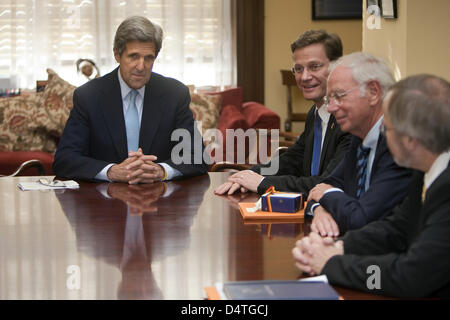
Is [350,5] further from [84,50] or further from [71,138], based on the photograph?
[71,138]

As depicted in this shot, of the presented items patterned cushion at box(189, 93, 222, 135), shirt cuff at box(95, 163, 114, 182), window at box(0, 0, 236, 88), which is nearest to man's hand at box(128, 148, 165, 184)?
shirt cuff at box(95, 163, 114, 182)

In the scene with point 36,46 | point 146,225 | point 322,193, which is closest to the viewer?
point 146,225

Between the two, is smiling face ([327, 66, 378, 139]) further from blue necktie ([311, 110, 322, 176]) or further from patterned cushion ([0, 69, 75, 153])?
patterned cushion ([0, 69, 75, 153])

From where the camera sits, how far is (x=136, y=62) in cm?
312

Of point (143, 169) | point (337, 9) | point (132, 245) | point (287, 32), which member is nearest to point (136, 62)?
point (143, 169)

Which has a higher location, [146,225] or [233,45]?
[233,45]

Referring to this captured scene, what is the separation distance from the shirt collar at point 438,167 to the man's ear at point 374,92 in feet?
2.08

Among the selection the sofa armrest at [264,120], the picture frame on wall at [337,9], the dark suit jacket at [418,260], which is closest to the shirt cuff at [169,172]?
the dark suit jacket at [418,260]

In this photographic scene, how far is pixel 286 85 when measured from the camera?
808cm

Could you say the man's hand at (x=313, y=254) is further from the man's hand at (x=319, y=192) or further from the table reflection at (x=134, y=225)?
the man's hand at (x=319, y=192)

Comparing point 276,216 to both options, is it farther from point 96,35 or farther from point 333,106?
point 96,35

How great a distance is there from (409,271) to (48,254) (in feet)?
3.17

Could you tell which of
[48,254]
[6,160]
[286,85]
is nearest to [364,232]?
[48,254]
